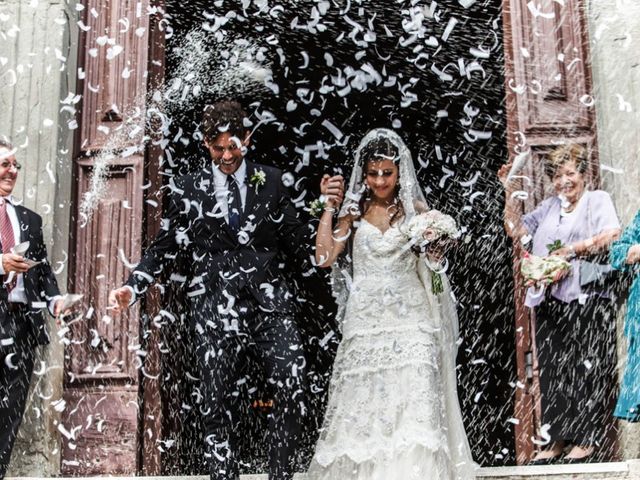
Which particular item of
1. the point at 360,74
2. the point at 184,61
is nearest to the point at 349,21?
the point at 360,74

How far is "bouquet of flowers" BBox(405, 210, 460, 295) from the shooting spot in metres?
5.45

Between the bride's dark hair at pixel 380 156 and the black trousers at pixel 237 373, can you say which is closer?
the black trousers at pixel 237 373

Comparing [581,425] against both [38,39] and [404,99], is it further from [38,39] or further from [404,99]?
[404,99]

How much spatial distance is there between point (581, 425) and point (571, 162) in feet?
4.89

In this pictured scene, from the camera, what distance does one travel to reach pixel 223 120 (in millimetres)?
5336

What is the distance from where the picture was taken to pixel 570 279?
5.94 metres

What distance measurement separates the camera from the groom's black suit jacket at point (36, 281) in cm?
588

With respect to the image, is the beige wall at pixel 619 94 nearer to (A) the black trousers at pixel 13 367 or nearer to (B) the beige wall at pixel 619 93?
(B) the beige wall at pixel 619 93

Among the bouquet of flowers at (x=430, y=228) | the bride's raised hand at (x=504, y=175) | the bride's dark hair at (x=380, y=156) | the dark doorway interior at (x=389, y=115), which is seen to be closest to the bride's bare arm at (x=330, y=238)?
the bride's dark hair at (x=380, y=156)

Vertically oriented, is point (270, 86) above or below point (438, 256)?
above

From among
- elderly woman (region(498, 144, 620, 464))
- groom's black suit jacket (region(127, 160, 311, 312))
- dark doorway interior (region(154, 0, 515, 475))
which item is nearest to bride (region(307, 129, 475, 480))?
groom's black suit jacket (region(127, 160, 311, 312))

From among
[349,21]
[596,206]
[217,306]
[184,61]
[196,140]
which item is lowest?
[217,306]

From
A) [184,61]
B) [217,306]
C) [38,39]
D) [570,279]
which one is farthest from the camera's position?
[184,61]

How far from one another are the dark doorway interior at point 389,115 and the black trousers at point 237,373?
2888 mm
